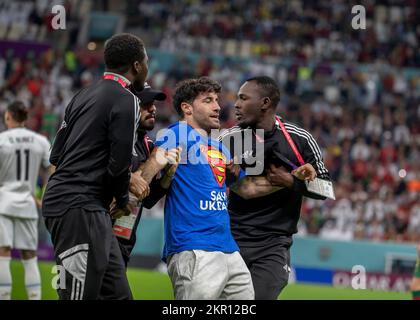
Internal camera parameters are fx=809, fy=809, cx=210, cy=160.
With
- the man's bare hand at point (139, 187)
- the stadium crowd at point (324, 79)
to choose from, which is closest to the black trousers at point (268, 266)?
the man's bare hand at point (139, 187)

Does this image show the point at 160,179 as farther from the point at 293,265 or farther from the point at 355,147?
the point at 355,147

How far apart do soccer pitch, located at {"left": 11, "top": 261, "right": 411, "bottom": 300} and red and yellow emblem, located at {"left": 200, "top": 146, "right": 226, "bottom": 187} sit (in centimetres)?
396

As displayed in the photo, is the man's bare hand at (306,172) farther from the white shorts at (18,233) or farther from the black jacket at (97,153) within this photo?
the white shorts at (18,233)

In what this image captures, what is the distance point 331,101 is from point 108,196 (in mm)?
19046

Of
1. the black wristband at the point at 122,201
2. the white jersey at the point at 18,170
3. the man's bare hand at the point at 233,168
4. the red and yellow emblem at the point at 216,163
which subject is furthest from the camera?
the white jersey at the point at 18,170

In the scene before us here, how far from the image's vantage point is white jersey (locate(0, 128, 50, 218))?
8.72 meters

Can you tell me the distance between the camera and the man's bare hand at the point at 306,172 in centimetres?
615

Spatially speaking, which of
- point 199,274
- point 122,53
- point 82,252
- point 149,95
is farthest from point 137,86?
point 199,274

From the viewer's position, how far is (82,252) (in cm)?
496

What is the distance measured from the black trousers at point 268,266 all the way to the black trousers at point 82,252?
1.42 m

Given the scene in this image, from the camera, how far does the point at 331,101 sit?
23.7 meters

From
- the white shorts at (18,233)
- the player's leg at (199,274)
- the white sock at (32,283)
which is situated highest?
the player's leg at (199,274)

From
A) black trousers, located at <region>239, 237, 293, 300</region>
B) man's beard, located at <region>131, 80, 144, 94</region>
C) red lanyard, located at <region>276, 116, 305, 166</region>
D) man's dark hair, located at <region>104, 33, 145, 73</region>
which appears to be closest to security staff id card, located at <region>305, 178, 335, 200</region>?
red lanyard, located at <region>276, 116, 305, 166</region>

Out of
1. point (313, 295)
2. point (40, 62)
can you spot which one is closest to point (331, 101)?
point (40, 62)
